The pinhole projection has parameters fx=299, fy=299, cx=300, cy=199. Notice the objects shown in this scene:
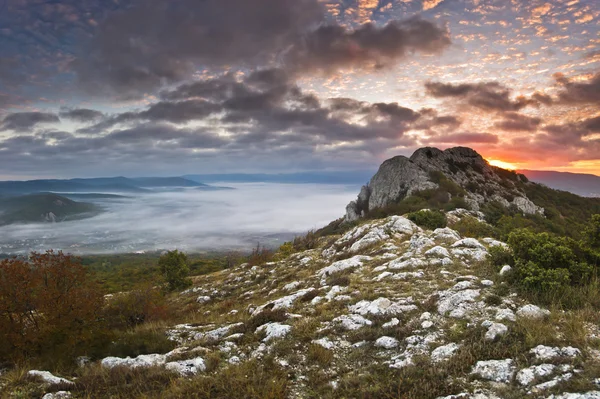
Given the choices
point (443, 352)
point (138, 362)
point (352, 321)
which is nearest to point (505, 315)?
point (443, 352)

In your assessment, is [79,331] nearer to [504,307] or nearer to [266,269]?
[504,307]

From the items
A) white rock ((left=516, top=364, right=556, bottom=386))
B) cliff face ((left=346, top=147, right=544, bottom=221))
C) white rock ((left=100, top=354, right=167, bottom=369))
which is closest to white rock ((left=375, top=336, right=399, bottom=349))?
white rock ((left=516, top=364, right=556, bottom=386))

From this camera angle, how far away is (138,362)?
966 centimetres

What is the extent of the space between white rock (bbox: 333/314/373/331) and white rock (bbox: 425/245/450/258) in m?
8.57

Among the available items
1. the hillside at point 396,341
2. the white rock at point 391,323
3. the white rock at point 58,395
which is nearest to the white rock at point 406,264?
the hillside at point 396,341

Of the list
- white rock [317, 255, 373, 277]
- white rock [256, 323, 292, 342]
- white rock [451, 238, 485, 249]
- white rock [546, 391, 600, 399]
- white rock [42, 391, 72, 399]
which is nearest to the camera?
white rock [546, 391, 600, 399]

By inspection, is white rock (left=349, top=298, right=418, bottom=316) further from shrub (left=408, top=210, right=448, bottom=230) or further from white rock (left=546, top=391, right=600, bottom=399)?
shrub (left=408, top=210, right=448, bottom=230)

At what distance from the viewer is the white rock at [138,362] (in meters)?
9.33

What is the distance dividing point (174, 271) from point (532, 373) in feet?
150

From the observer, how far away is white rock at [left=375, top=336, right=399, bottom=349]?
9.08 metres

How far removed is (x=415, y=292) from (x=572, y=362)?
6.38 metres

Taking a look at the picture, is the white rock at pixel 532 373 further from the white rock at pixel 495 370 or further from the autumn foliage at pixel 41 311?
the autumn foliage at pixel 41 311

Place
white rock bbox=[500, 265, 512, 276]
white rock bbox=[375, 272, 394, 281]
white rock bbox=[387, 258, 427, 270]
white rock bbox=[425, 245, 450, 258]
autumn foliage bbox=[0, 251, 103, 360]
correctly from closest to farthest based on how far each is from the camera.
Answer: autumn foliage bbox=[0, 251, 103, 360]
white rock bbox=[500, 265, 512, 276]
white rock bbox=[375, 272, 394, 281]
white rock bbox=[387, 258, 427, 270]
white rock bbox=[425, 245, 450, 258]

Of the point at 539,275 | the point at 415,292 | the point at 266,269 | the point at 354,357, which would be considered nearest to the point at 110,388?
the point at 354,357
